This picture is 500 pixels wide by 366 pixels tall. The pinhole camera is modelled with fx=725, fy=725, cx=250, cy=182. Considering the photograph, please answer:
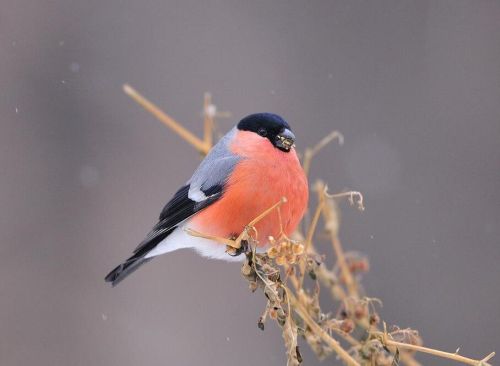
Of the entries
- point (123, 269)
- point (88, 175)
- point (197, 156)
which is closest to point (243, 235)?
point (123, 269)

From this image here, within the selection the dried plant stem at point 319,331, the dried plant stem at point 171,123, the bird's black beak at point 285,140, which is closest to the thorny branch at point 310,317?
the dried plant stem at point 319,331

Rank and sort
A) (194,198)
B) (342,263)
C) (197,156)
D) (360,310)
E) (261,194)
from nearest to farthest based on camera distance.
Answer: (360,310) → (342,263) → (261,194) → (194,198) → (197,156)

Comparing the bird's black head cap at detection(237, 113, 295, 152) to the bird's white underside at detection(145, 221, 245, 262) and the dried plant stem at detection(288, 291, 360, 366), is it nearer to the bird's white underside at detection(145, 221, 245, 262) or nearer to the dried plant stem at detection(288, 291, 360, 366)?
the bird's white underside at detection(145, 221, 245, 262)

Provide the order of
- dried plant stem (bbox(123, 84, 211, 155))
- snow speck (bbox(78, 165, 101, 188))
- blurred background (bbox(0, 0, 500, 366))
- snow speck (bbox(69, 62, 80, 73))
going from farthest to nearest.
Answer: snow speck (bbox(69, 62, 80, 73)) → snow speck (bbox(78, 165, 101, 188)) → blurred background (bbox(0, 0, 500, 366)) → dried plant stem (bbox(123, 84, 211, 155))

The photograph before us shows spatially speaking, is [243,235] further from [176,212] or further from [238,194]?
Result: [176,212]

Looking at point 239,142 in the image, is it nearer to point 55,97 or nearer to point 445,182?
point 445,182

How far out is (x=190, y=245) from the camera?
2.27 metres

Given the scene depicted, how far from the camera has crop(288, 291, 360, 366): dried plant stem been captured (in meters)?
1.21

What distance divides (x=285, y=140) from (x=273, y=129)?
0.08m

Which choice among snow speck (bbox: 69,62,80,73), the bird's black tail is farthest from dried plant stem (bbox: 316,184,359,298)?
snow speck (bbox: 69,62,80,73)

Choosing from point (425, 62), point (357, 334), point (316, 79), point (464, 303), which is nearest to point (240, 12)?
point (316, 79)

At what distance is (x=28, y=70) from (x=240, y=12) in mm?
1287

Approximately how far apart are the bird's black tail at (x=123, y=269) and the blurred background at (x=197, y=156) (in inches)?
63.8

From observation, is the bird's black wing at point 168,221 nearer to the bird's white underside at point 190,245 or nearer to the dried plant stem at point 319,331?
the bird's white underside at point 190,245
